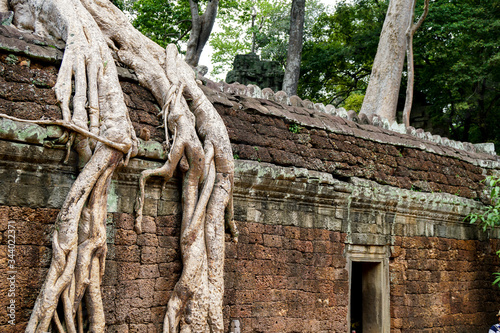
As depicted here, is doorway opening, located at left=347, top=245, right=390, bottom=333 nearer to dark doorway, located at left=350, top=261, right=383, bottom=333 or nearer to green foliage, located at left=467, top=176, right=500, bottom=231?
dark doorway, located at left=350, top=261, right=383, bottom=333

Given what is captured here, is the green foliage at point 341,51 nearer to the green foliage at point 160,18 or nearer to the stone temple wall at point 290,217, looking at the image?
the green foliage at point 160,18

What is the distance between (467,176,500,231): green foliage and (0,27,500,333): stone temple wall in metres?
0.19

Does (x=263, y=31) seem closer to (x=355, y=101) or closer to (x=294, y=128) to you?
(x=355, y=101)

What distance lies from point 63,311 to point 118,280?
1.88 ft

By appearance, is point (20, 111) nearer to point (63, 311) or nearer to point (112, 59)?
point (112, 59)

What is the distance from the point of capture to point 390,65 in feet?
35.3

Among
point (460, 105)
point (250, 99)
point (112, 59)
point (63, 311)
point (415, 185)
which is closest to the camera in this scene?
point (63, 311)

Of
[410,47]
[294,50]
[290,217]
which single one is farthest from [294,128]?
[294,50]

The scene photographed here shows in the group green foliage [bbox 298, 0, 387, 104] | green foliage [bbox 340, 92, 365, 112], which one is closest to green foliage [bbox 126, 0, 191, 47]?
green foliage [bbox 298, 0, 387, 104]

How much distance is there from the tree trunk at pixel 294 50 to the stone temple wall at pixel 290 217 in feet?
16.0

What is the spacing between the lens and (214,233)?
182 inches

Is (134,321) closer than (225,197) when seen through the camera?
Yes

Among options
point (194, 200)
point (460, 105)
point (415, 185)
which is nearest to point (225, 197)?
point (194, 200)

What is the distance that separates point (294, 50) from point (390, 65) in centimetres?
267
